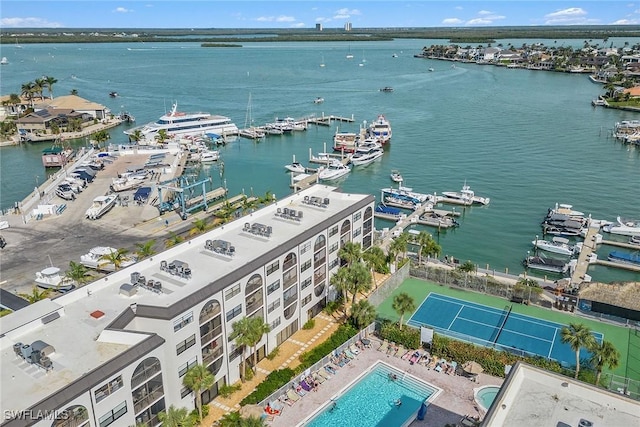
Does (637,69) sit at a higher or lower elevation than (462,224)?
higher

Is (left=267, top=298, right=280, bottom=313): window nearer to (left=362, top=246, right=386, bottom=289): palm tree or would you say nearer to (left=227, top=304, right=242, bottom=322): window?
(left=227, top=304, right=242, bottom=322): window

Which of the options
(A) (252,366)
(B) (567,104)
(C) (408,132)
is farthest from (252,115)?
(A) (252,366)

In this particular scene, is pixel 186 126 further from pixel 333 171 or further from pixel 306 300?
pixel 306 300

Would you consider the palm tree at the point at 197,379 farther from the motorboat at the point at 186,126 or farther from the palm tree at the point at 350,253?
the motorboat at the point at 186,126

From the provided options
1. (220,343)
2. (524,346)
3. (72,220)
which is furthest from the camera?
(72,220)

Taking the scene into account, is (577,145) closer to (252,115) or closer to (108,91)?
(252,115)

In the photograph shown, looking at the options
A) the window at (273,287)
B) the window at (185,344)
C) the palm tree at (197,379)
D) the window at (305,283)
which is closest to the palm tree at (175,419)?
the palm tree at (197,379)
